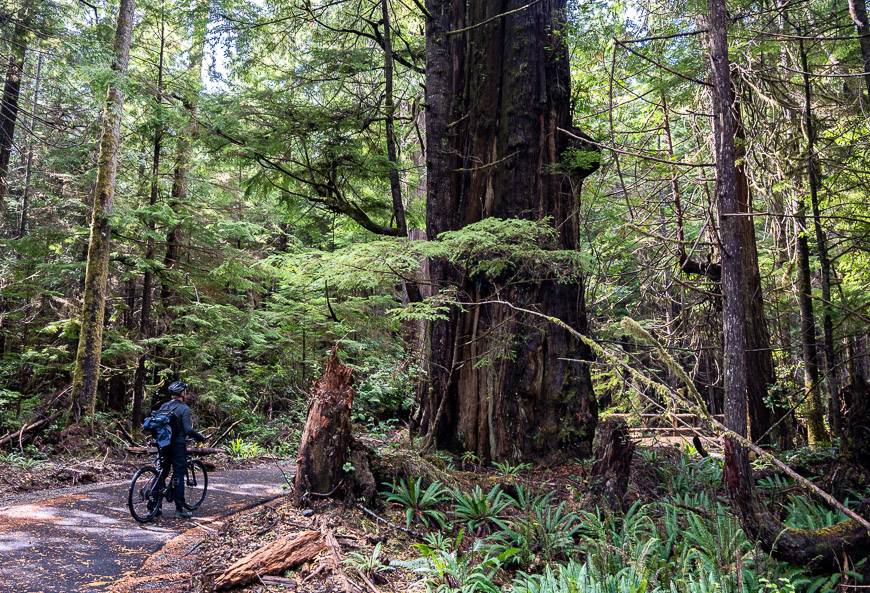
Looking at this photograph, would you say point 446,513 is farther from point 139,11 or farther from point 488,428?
point 139,11

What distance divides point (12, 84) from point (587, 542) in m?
19.2

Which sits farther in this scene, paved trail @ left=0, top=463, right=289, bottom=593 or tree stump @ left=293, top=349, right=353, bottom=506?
tree stump @ left=293, top=349, right=353, bottom=506

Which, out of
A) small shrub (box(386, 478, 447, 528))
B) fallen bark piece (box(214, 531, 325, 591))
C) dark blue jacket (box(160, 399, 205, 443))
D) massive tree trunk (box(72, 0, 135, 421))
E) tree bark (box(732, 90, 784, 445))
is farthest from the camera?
massive tree trunk (box(72, 0, 135, 421))

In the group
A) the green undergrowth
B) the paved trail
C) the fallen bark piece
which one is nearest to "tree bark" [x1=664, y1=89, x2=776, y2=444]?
the green undergrowth

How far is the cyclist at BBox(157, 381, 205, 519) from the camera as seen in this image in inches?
285

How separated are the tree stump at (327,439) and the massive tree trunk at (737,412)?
3.92m

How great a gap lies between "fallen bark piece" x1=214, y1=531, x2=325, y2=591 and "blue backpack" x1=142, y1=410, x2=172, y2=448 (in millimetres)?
2831

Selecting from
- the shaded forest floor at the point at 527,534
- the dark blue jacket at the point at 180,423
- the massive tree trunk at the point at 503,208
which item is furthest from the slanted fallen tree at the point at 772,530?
the dark blue jacket at the point at 180,423

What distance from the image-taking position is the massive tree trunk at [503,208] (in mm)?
8562

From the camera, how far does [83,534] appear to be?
6.25m

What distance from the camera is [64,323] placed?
13.4 meters

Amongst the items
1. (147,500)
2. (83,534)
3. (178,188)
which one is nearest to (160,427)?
(147,500)

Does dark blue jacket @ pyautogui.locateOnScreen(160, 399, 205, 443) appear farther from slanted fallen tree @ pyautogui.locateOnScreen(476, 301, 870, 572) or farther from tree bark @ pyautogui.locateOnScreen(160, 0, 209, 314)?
tree bark @ pyautogui.locateOnScreen(160, 0, 209, 314)

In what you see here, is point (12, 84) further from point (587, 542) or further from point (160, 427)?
point (587, 542)
